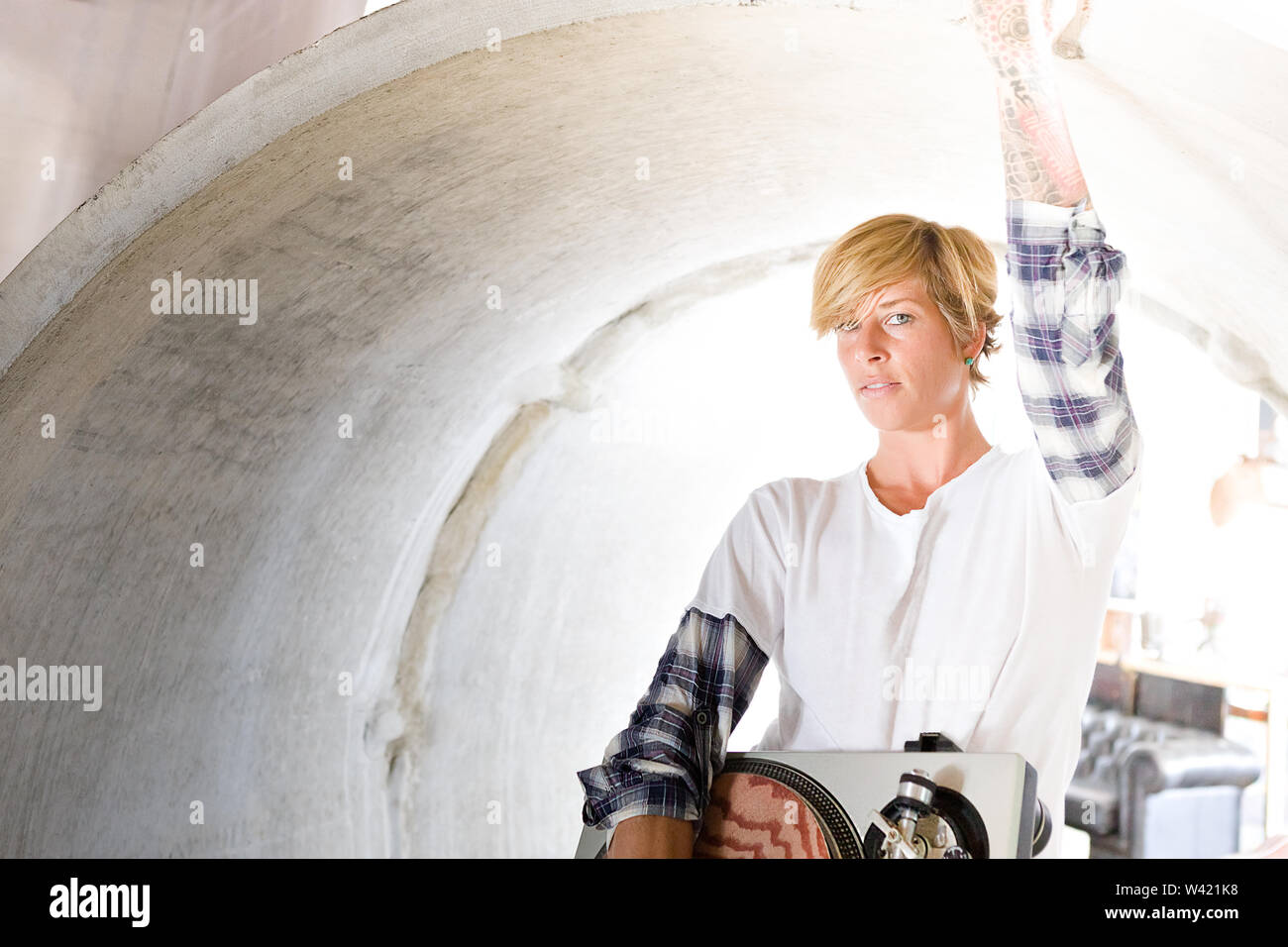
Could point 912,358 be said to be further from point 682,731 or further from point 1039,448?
point 682,731

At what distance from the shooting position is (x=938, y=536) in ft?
9.16

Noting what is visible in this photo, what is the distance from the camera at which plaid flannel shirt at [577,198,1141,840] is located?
2.44m

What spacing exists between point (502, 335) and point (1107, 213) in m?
1.73

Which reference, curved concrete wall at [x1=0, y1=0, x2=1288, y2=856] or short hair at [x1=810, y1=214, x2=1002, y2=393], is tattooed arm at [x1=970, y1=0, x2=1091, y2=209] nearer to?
curved concrete wall at [x1=0, y1=0, x2=1288, y2=856]

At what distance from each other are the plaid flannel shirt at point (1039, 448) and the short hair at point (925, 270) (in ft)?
1.05

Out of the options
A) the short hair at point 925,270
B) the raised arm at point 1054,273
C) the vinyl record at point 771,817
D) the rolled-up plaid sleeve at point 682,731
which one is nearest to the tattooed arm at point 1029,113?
the raised arm at point 1054,273

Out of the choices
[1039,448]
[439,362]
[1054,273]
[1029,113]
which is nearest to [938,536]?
[1039,448]

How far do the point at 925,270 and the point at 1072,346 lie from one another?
1.50 feet

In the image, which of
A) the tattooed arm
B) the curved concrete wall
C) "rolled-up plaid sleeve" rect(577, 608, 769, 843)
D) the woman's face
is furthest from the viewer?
the woman's face

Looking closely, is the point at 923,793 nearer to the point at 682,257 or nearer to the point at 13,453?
the point at 682,257

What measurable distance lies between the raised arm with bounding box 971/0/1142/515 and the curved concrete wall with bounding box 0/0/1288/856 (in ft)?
0.34

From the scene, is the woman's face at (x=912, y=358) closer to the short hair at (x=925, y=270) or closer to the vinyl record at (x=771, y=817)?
the short hair at (x=925, y=270)

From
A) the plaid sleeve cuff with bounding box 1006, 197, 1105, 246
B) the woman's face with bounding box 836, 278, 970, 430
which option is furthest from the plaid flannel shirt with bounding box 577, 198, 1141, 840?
the woman's face with bounding box 836, 278, 970, 430

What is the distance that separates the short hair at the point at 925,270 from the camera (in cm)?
282
